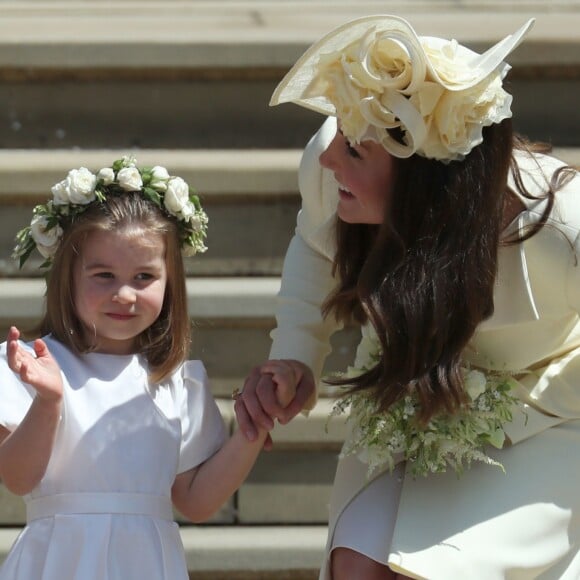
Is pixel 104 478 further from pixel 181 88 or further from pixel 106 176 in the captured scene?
pixel 181 88

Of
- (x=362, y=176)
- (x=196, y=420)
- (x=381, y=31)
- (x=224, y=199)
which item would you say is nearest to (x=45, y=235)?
(x=196, y=420)

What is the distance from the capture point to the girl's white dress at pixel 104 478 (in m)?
2.65

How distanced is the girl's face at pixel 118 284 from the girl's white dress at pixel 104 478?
0.33 ft

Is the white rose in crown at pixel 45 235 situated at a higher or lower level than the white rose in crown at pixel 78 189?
lower

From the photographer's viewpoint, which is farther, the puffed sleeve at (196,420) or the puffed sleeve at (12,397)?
the puffed sleeve at (196,420)

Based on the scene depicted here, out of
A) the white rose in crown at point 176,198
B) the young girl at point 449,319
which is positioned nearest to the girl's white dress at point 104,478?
the young girl at point 449,319

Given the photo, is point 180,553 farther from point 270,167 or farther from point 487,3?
point 487,3

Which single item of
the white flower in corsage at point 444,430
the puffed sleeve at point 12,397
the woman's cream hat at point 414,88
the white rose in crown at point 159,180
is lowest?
the puffed sleeve at point 12,397

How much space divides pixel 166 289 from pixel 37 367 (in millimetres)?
423

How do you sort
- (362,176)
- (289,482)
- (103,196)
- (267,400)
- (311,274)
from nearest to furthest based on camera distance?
(362,176) < (267,400) < (103,196) < (311,274) < (289,482)

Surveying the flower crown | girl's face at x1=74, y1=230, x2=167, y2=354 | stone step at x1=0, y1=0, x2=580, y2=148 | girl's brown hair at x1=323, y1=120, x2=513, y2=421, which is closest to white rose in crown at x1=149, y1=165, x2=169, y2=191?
the flower crown

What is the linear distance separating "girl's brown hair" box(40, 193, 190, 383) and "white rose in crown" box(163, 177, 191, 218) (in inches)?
1.0

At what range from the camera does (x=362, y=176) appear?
8.37ft

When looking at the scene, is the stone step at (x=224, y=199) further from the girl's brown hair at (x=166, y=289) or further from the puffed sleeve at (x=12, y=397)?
the puffed sleeve at (x=12, y=397)
